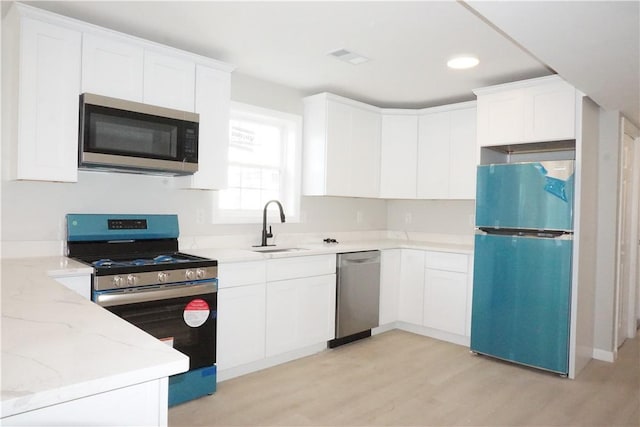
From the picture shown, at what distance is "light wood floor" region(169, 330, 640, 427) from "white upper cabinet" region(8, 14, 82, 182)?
1.62m

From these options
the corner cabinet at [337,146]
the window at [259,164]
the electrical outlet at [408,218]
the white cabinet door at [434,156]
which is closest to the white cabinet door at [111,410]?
the window at [259,164]

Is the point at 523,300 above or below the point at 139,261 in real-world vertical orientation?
below

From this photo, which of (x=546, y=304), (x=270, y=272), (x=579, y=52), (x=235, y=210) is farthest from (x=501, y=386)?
(x=235, y=210)

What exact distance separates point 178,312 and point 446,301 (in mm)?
2474

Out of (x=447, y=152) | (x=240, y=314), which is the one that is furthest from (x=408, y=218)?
(x=240, y=314)

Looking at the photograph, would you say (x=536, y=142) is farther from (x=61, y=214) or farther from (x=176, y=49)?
(x=61, y=214)

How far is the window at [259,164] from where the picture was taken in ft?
12.3

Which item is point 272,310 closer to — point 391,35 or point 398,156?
point 391,35

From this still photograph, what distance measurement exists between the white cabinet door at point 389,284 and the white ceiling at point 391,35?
167 centimetres

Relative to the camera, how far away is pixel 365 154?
14.6 ft

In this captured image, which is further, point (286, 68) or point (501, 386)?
point (286, 68)

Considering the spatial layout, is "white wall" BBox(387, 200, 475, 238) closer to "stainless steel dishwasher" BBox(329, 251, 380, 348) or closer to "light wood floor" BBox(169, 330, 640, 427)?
"stainless steel dishwasher" BBox(329, 251, 380, 348)

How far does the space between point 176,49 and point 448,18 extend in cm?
175

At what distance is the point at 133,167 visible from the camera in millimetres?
2771
